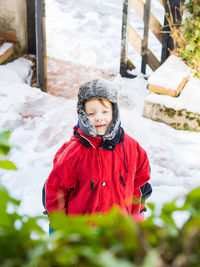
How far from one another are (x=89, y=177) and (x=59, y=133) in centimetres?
233

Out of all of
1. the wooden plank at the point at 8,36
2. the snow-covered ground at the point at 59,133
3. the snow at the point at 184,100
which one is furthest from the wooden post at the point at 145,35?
the wooden plank at the point at 8,36

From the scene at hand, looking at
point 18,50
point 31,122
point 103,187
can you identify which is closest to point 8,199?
point 103,187

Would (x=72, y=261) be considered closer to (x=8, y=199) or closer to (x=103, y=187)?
(x=8, y=199)

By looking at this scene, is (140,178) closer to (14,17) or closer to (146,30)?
(146,30)

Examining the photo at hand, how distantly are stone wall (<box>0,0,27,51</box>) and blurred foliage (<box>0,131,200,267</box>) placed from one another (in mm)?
5867

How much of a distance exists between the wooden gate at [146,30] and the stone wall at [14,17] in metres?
1.74

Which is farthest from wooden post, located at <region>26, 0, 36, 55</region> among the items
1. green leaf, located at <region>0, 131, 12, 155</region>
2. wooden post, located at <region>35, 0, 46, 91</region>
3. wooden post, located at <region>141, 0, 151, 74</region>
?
green leaf, located at <region>0, 131, 12, 155</region>

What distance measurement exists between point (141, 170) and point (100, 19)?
25.3 feet

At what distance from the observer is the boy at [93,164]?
1775 mm

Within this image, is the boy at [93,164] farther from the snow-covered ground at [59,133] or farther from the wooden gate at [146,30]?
the wooden gate at [146,30]

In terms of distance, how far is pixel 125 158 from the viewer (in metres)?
1.85

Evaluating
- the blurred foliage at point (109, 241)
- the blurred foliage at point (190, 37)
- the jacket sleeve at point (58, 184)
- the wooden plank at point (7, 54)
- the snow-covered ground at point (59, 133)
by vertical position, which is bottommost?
the snow-covered ground at point (59, 133)

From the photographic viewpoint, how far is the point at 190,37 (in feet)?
16.0

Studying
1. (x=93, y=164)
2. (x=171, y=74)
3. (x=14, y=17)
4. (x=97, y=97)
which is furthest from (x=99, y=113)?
(x=14, y=17)
